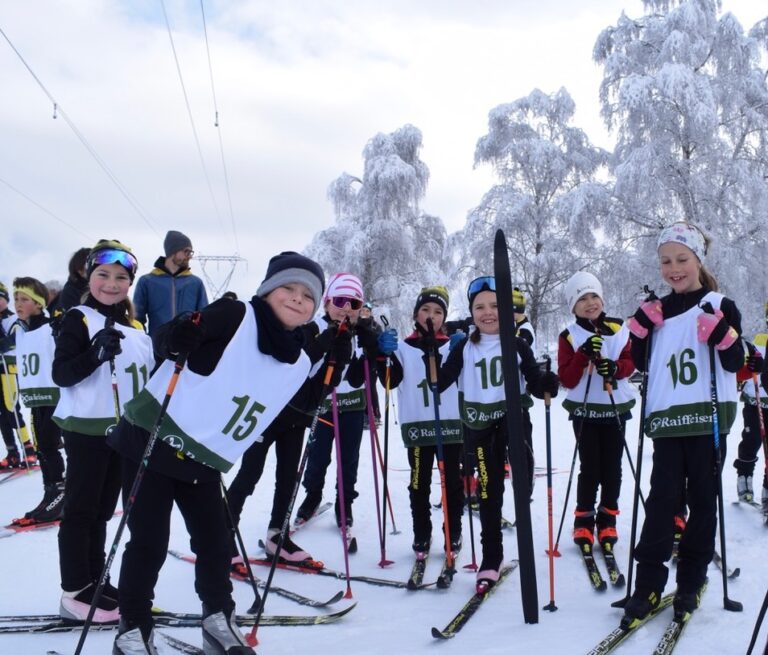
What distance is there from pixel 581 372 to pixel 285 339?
237cm

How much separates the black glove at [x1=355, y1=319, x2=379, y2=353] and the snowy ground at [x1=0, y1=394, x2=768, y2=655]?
1.48 metres

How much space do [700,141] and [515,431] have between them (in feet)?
43.7

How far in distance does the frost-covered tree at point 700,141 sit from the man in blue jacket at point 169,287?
11299 mm

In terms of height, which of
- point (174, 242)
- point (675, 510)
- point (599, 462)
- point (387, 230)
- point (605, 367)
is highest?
point (387, 230)

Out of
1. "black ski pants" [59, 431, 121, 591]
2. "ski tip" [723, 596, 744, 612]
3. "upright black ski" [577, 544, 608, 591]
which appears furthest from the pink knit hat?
"ski tip" [723, 596, 744, 612]

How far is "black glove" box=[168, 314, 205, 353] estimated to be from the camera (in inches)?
91.0

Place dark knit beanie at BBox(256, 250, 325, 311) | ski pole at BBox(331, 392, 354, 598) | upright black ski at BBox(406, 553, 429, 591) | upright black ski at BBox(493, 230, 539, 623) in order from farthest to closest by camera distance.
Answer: ski pole at BBox(331, 392, 354, 598) → upright black ski at BBox(406, 553, 429, 591) → upright black ski at BBox(493, 230, 539, 623) → dark knit beanie at BBox(256, 250, 325, 311)

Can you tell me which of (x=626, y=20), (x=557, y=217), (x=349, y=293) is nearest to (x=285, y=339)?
(x=349, y=293)

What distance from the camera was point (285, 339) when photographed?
258 centimetres

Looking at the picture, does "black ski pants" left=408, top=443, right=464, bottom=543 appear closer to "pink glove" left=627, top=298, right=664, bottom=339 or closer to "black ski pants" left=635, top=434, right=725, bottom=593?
"black ski pants" left=635, top=434, right=725, bottom=593

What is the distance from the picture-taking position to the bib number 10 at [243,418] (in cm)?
251

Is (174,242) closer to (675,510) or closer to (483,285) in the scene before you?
(483,285)

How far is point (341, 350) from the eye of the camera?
11.9 feet

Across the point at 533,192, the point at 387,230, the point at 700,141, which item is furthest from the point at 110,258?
the point at 533,192
